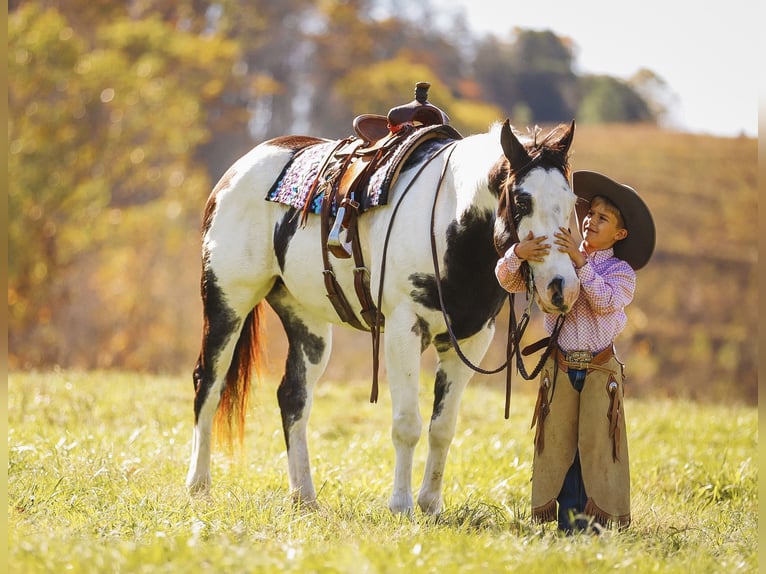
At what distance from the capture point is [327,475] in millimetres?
5559

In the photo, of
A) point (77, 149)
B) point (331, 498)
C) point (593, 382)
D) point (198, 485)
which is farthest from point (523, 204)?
point (77, 149)

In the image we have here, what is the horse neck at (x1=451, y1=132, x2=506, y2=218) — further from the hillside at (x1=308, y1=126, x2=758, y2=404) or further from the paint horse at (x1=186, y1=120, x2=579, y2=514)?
the hillside at (x1=308, y1=126, x2=758, y2=404)

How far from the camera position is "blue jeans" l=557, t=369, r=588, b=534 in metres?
4.14

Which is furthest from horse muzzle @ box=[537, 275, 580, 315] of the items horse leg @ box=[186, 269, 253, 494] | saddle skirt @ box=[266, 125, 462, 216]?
horse leg @ box=[186, 269, 253, 494]

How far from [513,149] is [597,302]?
0.76m

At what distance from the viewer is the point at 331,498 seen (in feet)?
16.4

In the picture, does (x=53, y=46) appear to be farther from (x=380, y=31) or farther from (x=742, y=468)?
(x=742, y=468)

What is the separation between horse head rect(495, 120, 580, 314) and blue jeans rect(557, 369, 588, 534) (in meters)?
0.48

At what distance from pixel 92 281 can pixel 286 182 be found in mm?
13267

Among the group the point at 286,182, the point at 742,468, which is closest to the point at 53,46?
the point at 286,182

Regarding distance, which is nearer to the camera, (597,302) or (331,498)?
(597,302)

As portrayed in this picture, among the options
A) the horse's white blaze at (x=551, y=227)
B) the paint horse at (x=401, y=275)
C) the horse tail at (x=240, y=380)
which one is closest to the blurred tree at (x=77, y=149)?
the horse tail at (x=240, y=380)

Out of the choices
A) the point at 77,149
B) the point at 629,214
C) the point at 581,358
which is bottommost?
Answer: the point at 581,358

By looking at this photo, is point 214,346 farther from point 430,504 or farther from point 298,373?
point 430,504
